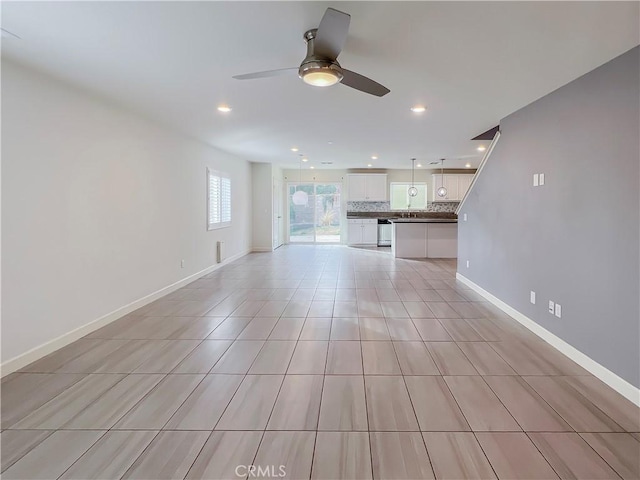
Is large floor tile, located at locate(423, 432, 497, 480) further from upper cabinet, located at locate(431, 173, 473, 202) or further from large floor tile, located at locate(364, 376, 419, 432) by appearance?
upper cabinet, located at locate(431, 173, 473, 202)

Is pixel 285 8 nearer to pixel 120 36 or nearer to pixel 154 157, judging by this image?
pixel 120 36

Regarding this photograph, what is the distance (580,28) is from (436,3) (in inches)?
38.2

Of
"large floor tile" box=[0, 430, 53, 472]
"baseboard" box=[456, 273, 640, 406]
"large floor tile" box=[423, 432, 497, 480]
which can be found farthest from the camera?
"baseboard" box=[456, 273, 640, 406]

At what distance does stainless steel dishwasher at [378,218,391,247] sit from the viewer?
10899mm

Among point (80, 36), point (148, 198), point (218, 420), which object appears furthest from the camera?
point (148, 198)

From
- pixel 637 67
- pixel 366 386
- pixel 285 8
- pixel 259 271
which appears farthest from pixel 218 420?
pixel 259 271

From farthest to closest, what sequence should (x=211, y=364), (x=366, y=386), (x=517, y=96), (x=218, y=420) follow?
(x=517, y=96) → (x=211, y=364) → (x=366, y=386) → (x=218, y=420)

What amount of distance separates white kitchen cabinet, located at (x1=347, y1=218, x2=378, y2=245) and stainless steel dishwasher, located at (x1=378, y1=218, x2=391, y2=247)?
158mm

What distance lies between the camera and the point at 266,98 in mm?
3529

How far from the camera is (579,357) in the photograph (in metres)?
2.78

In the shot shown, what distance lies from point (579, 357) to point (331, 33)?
10.0 feet

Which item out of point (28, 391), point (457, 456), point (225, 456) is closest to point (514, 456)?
point (457, 456)

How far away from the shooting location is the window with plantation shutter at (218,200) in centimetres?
647

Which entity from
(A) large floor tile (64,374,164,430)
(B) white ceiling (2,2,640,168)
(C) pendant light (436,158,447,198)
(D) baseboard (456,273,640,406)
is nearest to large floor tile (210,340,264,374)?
(A) large floor tile (64,374,164,430)
